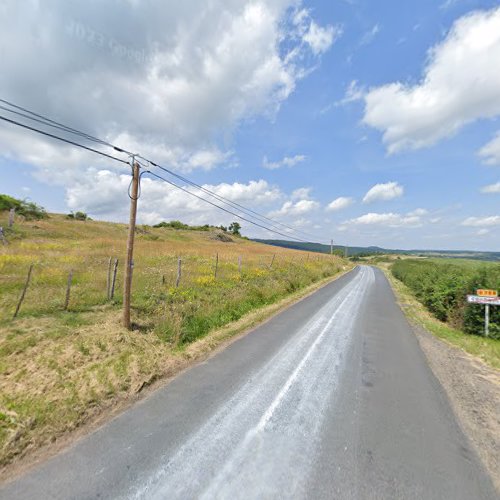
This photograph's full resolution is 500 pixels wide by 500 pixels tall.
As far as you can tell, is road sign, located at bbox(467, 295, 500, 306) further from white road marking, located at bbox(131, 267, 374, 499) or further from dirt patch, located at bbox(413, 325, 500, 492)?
white road marking, located at bbox(131, 267, 374, 499)

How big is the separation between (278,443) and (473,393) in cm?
496

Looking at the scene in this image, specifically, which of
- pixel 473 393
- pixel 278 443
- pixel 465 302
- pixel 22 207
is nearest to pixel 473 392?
pixel 473 393

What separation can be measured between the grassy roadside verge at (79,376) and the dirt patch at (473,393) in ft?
19.2

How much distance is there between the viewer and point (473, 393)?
18.9 feet

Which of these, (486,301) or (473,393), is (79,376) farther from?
(486,301)

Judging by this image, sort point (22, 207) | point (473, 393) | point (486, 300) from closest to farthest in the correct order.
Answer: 1. point (473, 393)
2. point (486, 300)
3. point (22, 207)

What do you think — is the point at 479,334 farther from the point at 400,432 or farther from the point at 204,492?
the point at 204,492

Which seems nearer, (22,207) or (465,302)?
(465,302)

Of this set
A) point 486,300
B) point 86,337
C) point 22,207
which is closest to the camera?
point 86,337

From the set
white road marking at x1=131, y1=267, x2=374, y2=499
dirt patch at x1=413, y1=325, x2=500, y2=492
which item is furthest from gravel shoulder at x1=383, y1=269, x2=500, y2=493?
white road marking at x1=131, y1=267, x2=374, y2=499

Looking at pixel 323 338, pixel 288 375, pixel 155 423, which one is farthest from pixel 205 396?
pixel 323 338

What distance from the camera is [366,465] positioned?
3.53 metres

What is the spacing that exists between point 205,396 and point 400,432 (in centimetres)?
352

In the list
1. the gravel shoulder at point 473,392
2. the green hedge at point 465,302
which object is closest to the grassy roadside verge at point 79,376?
the gravel shoulder at point 473,392
